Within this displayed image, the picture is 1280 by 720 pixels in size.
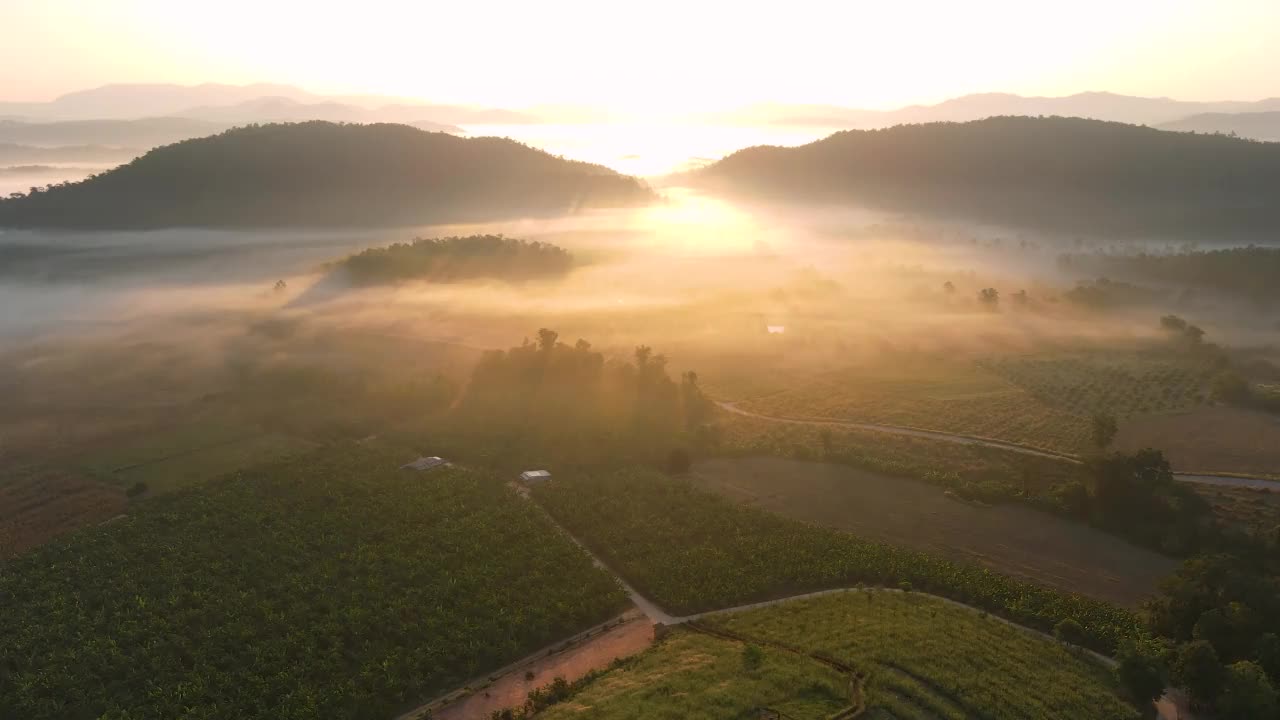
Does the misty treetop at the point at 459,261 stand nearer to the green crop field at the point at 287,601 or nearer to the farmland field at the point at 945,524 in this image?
the green crop field at the point at 287,601

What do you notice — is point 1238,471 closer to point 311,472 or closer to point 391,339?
point 311,472

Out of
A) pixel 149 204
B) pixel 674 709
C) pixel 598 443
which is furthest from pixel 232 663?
pixel 149 204

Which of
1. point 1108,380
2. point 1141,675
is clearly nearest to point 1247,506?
point 1108,380

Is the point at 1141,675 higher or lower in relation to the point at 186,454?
lower

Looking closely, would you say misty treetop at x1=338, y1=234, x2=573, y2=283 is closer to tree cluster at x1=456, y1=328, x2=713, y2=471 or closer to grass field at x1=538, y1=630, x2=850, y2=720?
tree cluster at x1=456, y1=328, x2=713, y2=471

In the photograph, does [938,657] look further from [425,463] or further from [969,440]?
[425,463]
